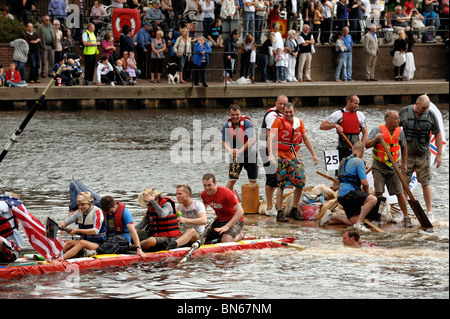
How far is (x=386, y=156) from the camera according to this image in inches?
581

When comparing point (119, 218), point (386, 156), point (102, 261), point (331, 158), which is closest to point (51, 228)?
point (102, 261)

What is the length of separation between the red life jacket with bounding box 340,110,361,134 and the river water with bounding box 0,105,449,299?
1.99 metres

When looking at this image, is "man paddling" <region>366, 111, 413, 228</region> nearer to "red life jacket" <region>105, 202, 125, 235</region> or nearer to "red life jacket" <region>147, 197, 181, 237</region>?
"red life jacket" <region>147, 197, 181, 237</region>

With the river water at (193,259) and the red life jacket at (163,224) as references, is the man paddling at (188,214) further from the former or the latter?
the river water at (193,259)

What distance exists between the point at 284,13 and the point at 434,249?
20084mm

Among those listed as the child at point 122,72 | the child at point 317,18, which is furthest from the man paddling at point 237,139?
the child at point 317,18

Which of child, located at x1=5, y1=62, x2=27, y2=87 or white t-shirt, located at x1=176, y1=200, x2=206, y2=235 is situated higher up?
child, located at x1=5, y1=62, x2=27, y2=87

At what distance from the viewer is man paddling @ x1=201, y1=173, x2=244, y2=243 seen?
1325 centimetres

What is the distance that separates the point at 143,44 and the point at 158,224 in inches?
712

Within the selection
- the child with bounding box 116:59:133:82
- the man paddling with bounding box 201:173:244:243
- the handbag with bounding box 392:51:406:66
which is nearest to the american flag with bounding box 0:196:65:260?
the man paddling with bounding box 201:173:244:243
